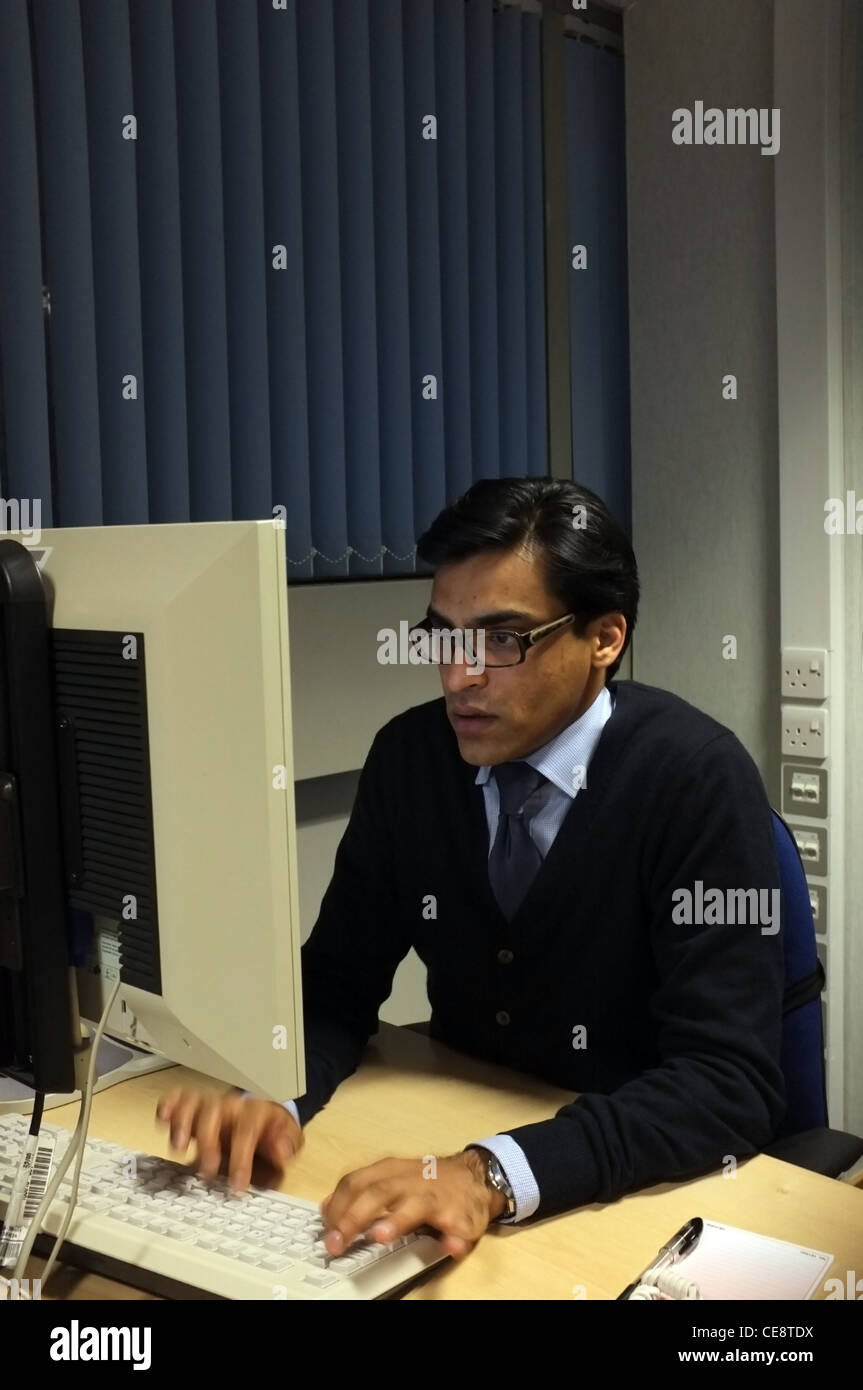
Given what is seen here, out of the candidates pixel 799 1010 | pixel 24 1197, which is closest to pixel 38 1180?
pixel 24 1197

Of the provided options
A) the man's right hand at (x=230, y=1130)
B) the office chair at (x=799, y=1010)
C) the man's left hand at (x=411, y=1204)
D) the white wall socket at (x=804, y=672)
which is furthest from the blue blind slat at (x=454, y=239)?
the man's left hand at (x=411, y=1204)

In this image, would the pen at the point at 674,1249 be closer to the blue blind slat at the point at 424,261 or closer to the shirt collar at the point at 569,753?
the shirt collar at the point at 569,753

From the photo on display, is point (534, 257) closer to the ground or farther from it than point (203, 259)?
farther from it

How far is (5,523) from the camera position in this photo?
1891 mm

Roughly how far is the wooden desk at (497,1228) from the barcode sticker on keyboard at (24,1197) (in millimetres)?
45

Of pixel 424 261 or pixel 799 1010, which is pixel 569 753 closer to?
pixel 799 1010

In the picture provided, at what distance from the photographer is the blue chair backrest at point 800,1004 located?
4.71 feet

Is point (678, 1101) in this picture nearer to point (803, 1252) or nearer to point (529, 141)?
point (803, 1252)

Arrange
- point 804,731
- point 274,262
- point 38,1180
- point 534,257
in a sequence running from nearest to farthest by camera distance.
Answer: point 38,1180
point 274,262
point 804,731
point 534,257

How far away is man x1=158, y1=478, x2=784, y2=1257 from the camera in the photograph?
1.31m

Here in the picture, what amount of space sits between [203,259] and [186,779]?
5.05ft

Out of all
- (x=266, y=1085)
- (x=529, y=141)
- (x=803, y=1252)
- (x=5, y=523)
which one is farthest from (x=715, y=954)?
(x=529, y=141)

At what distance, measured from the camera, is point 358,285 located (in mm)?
2385

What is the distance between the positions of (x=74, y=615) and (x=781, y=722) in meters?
2.05
